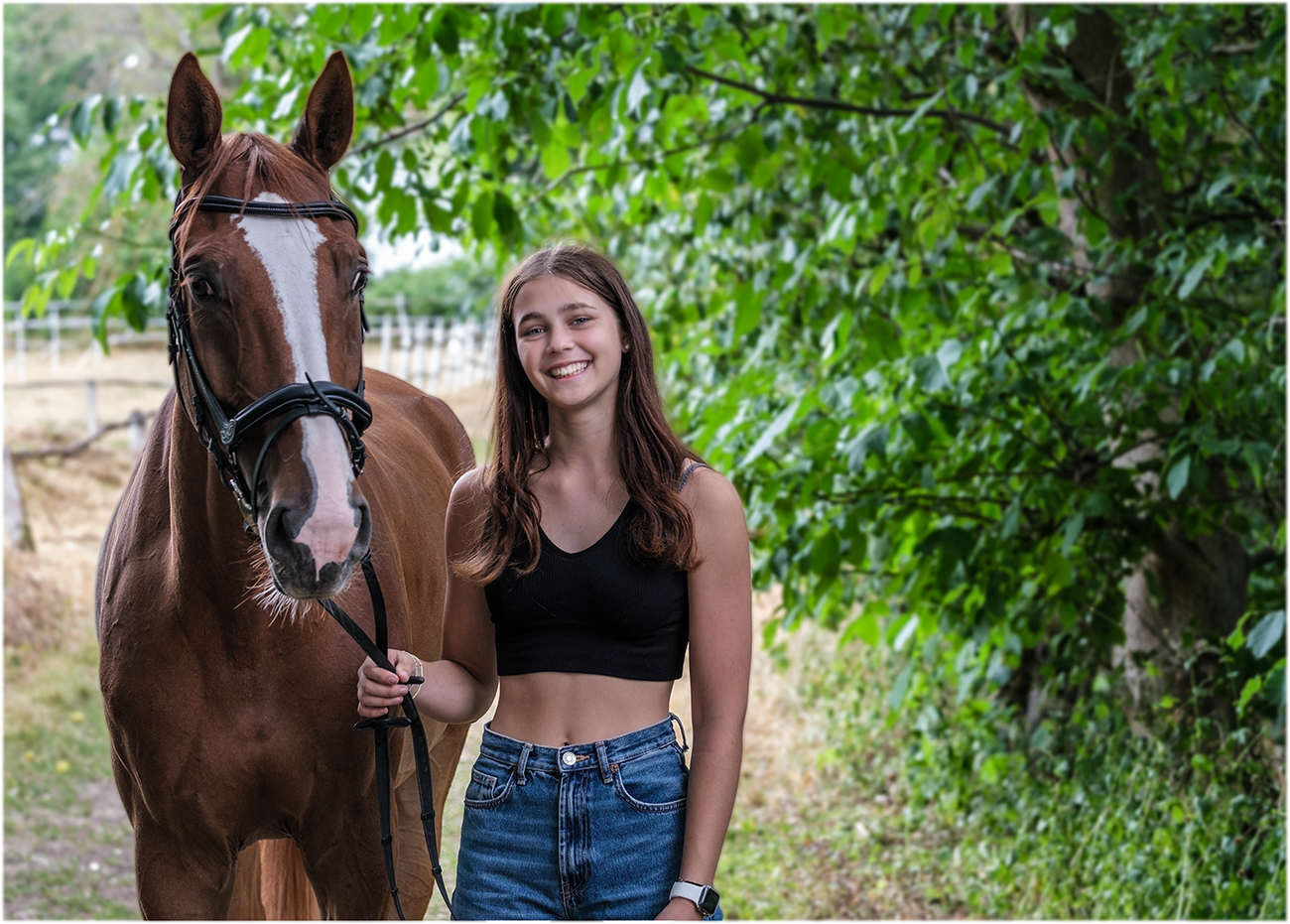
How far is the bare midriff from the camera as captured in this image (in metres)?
1.73

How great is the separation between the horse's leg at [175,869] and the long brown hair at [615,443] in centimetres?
86

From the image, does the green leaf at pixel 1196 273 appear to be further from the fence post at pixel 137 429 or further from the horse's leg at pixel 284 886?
the fence post at pixel 137 429

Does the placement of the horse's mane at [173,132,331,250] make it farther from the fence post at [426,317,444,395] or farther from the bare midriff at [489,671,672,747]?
the fence post at [426,317,444,395]

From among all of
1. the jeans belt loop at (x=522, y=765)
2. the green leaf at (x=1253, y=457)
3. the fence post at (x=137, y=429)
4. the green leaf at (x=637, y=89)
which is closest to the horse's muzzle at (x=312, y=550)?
the jeans belt loop at (x=522, y=765)

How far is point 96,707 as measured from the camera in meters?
7.35

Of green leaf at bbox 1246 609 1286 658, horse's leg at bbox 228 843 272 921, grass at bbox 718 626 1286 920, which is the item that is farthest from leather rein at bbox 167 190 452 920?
grass at bbox 718 626 1286 920

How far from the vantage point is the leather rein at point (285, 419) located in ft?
5.42

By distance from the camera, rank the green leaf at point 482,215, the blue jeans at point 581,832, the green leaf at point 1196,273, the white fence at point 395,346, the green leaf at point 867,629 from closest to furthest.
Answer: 1. the blue jeans at point 581,832
2. the green leaf at point 1196,273
3. the green leaf at point 482,215
4. the green leaf at point 867,629
5. the white fence at point 395,346

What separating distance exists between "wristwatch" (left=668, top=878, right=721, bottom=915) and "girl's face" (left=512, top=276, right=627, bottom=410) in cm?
77

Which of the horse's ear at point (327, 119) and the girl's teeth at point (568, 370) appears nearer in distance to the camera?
the girl's teeth at point (568, 370)

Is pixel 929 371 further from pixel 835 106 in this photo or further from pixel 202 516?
pixel 202 516

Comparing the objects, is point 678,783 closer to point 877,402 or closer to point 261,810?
point 261,810

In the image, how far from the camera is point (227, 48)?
3449 millimetres

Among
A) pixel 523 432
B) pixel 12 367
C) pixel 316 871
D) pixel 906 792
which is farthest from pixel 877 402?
pixel 12 367
